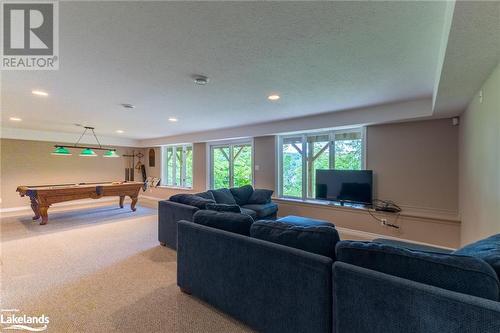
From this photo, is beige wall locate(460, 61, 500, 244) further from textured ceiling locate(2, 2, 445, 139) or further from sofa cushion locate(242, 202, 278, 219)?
sofa cushion locate(242, 202, 278, 219)

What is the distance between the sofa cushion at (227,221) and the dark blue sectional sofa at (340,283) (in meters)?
0.01

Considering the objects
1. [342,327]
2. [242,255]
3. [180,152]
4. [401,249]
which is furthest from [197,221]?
[180,152]

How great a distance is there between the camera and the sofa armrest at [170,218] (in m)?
3.27

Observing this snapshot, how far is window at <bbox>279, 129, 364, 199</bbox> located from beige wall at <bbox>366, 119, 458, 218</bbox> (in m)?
0.33

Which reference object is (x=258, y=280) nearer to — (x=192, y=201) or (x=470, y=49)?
(x=192, y=201)

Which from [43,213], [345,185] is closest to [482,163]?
[345,185]

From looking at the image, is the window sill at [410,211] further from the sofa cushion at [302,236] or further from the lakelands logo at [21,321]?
the lakelands logo at [21,321]

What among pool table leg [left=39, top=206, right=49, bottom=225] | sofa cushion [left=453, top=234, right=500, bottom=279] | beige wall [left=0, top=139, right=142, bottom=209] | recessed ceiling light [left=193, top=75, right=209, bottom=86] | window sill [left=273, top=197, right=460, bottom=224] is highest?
recessed ceiling light [left=193, top=75, right=209, bottom=86]

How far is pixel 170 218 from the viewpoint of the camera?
3.51m

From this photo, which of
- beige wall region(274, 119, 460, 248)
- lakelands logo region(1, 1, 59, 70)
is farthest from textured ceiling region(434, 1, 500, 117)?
lakelands logo region(1, 1, 59, 70)

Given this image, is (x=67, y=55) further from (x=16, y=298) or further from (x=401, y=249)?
(x=401, y=249)

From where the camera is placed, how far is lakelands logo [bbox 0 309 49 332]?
180 cm

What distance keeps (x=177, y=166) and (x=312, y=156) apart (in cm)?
528

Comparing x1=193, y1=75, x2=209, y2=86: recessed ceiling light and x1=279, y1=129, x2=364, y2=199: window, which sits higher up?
x1=193, y1=75, x2=209, y2=86: recessed ceiling light
